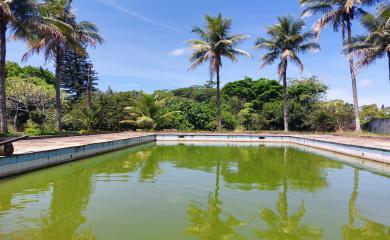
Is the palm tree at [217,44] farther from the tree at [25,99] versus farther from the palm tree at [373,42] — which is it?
the tree at [25,99]

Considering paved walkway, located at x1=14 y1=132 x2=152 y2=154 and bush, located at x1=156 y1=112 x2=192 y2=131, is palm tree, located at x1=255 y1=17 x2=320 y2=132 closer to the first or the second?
bush, located at x1=156 y1=112 x2=192 y2=131

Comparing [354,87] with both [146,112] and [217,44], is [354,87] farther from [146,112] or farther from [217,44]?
[146,112]

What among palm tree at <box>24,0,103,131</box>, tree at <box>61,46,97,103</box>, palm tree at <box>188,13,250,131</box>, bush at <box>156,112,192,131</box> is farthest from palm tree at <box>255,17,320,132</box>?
tree at <box>61,46,97,103</box>

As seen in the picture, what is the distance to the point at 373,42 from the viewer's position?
64.5 feet

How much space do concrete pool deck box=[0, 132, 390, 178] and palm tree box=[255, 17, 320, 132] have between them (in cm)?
534

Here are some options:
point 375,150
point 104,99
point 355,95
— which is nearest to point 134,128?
point 104,99

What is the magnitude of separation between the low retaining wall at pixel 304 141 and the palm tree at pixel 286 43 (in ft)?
11.4

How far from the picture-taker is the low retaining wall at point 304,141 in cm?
1097

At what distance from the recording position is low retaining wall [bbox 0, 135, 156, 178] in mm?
7333

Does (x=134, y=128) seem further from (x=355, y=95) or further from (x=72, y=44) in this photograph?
(x=355, y=95)

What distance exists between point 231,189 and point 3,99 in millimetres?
11989

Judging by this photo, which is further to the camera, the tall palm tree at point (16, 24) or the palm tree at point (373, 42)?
the palm tree at point (373, 42)

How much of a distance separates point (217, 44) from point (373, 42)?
10.8 metres

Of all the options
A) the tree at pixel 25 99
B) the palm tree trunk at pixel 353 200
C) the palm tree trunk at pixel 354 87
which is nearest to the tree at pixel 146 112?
the tree at pixel 25 99
